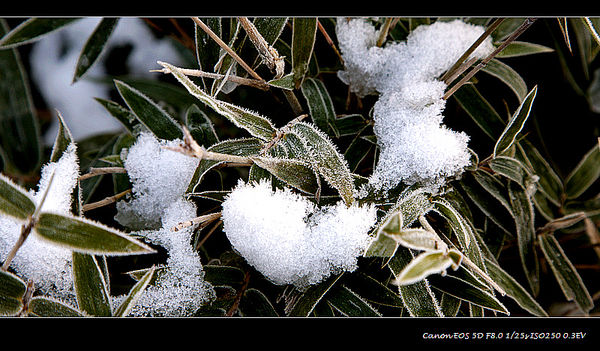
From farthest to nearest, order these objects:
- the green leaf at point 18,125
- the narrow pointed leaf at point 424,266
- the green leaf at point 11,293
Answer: the green leaf at point 18,125, the green leaf at point 11,293, the narrow pointed leaf at point 424,266

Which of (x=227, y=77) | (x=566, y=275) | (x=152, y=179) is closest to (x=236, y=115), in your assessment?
(x=227, y=77)

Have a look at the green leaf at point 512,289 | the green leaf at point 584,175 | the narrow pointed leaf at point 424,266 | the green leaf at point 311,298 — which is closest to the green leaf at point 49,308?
the green leaf at point 311,298

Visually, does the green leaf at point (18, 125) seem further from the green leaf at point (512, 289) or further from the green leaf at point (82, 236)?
the green leaf at point (512, 289)

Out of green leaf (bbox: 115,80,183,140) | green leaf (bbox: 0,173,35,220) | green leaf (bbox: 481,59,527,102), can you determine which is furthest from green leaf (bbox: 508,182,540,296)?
green leaf (bbox: 0,173,35,220)

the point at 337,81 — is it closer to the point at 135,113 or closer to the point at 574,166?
the point at 135,113
